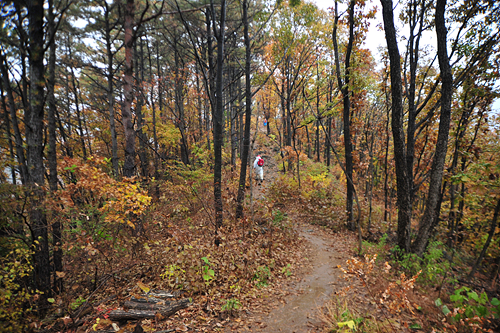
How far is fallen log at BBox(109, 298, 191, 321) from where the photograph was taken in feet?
13.5

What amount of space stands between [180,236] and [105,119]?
16.8 m

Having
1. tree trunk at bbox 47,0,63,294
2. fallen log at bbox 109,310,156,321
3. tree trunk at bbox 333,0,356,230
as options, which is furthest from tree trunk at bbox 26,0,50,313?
tree trunk at bbox 333,0,356,230

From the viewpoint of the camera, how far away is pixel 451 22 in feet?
24.7

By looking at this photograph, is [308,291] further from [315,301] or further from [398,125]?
[398,125]

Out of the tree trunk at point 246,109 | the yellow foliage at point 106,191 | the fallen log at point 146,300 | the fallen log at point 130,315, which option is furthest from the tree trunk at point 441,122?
the yellow foliage at point 106,191

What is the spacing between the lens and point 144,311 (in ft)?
13.9

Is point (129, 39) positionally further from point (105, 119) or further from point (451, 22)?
point (105, 119)

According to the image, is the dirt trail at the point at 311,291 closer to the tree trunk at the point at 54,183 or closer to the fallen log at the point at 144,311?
the fallen log at the point at 144,311

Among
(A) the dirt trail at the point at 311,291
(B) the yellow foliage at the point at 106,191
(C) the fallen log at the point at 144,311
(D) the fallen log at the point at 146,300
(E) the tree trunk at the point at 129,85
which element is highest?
(E) the tree trunk at the point at 129,85

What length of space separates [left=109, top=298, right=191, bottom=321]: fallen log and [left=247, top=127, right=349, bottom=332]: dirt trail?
1616 mm

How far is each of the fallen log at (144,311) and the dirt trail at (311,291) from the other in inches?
63.6

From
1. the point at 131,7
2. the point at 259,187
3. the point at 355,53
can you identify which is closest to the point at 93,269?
the point at 131,7

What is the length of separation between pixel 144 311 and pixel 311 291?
3938 mm

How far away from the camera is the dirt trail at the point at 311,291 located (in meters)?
4.21
